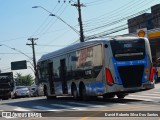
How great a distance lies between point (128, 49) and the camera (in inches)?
837

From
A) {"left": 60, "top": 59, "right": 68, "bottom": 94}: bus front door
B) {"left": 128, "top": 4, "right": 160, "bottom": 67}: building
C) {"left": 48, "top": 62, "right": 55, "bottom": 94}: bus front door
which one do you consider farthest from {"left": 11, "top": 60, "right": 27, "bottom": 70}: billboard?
{"left": 60, "top": 59, "right": 68, "bottom": 94}: bus front door

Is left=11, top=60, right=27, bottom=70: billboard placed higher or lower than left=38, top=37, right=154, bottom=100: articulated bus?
higher

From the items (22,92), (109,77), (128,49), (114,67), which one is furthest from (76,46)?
(22,92)

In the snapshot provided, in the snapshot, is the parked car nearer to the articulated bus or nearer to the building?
the building

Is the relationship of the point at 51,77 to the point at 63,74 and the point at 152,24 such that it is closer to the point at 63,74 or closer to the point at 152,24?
the point at 63,74

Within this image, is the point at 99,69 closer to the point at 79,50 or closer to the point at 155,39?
the point at 79,50

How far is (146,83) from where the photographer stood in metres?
21.2

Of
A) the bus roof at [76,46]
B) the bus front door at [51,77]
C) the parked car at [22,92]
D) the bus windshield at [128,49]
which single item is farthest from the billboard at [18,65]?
the bus windshield at [128,49]

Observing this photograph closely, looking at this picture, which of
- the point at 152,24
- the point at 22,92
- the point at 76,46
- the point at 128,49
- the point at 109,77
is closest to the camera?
the point at 109,77

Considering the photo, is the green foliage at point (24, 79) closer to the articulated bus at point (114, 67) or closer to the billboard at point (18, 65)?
the billboard at point (18, 65)

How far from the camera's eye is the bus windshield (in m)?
21.0

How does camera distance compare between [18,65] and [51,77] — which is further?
[18,65]

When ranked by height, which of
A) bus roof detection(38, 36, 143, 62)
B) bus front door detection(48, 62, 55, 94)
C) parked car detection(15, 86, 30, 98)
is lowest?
parked car detection(15, 86, 30, 98)

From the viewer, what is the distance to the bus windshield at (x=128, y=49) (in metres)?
21.0
